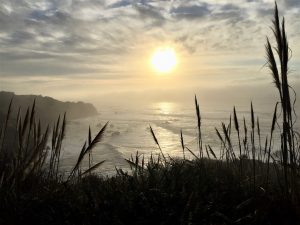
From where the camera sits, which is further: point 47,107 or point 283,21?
point 47,107

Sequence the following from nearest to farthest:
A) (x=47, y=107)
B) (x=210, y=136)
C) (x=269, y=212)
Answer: (x=269, y=212) < (x=210, y=136) < (x=47, y=107)

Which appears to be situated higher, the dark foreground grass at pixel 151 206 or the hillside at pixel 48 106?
the hillside at pixel 48 106

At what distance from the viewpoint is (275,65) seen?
333 centimetres

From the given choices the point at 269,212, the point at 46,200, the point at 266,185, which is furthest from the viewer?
the point at 266,185

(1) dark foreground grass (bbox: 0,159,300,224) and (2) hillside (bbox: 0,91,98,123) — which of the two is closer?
(1) dark foreground grass (bbox: 0,159,300,224)

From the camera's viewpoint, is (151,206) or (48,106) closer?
(151,206)

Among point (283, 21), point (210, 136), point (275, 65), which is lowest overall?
point (210, 136)

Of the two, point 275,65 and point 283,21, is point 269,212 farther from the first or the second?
point 283,21

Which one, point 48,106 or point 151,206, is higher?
point 48,106

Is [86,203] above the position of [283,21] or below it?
below

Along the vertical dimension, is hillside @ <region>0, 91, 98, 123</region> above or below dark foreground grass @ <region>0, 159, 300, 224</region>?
above

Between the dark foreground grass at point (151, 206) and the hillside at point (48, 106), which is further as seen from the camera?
the hillside at point (48, 106)

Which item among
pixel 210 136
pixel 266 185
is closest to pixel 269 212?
pixel 266 185

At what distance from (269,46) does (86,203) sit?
7.78ft
